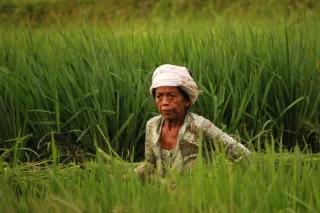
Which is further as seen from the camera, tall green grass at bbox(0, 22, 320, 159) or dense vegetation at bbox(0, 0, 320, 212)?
tall green grass at bbox(0, 22, 320, 159)

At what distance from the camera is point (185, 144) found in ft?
8.06

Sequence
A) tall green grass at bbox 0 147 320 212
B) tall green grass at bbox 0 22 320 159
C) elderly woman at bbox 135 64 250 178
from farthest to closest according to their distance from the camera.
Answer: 1. tall green grass at bbox 0 22 320 159
2. elderly woman at bbox 135 64 250 178
3. tall green grass at bbox 0 147 320 212

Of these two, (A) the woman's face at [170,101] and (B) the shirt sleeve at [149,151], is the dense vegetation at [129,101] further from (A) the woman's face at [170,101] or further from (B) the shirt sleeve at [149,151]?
(A) the woman's face at [170,101]

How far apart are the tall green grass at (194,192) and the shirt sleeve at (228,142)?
0.25 metres

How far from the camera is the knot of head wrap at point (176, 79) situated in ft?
7.84

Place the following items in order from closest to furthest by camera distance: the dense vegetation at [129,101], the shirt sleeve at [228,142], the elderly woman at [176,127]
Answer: the dense vegetation at [129,101] < the shirt sleeve at [228,142] < the elderly woman at [176,127]

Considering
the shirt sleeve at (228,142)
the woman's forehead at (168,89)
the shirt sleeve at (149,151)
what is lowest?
the shirt sleeve at (149,151)

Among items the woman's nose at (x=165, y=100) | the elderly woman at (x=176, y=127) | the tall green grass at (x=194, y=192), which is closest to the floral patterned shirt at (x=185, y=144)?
the elderly woman at (x=176, y=127)

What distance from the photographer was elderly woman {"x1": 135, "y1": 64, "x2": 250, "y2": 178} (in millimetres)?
2391

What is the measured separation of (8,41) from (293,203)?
113 inches

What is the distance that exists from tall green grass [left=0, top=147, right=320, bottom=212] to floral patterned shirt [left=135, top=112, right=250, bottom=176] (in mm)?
323

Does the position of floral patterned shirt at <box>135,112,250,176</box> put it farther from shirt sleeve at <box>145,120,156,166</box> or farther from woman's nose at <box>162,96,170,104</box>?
woman's nose at <box>162,96,170,104</box>

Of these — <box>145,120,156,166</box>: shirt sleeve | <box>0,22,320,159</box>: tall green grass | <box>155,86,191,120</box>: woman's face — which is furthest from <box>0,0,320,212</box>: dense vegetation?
<box>155,86,191,120</box>: woman's face

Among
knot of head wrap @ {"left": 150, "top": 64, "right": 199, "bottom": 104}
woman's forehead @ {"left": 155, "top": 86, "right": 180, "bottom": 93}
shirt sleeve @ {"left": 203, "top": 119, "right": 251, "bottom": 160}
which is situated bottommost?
shirt sleeve @ {"left": 203, "top": 119, "right": 251, "bottom": 160}
